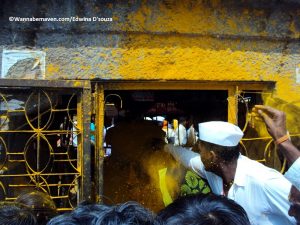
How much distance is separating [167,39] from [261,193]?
140cm

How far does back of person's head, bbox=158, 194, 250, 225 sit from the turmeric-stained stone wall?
1.77 metres

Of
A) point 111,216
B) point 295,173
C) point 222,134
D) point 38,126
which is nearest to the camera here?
point 111,216

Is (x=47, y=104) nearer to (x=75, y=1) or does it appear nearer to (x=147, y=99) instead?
(x=75, y=1)

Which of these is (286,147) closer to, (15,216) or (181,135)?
(15,216)

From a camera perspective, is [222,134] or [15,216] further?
[222,134]

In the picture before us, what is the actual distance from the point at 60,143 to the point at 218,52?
1.88 m

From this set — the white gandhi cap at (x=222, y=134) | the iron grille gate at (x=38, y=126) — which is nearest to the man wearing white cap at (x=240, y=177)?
the white gandhi cap at (x=222, y=134)

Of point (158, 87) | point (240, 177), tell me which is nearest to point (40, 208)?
point (240, 177)

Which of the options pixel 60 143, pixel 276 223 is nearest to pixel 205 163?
pixel 276 223

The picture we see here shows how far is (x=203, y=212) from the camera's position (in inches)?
58.9

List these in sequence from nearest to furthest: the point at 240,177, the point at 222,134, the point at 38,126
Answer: the point at 240,177
the point at 222,134
the point at 38,126

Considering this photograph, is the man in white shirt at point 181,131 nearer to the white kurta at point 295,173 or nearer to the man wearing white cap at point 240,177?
the man wearing white cap at point 240,177

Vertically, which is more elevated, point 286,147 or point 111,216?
point 286,147

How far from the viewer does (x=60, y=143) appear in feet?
13.8
